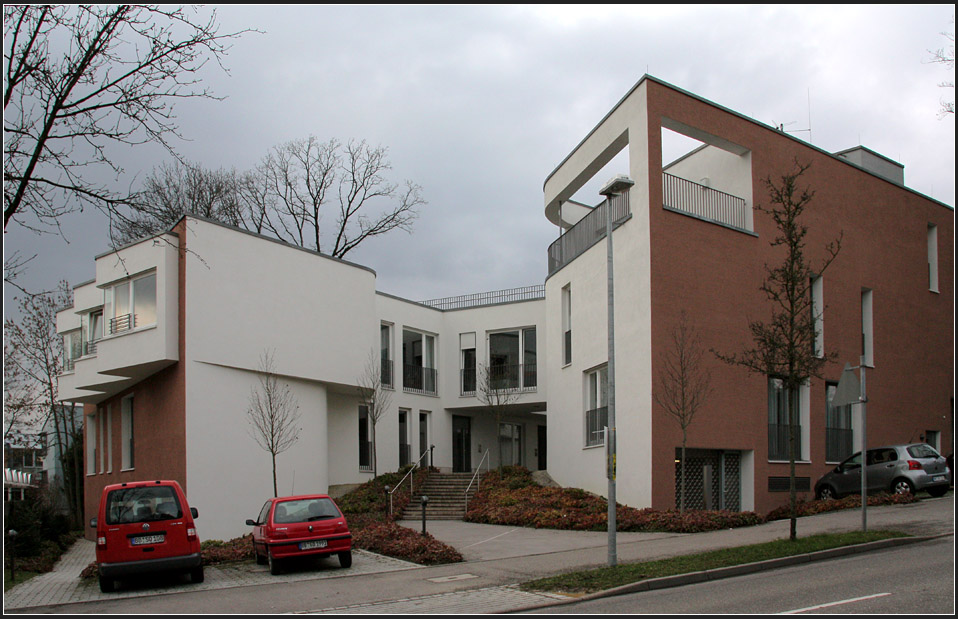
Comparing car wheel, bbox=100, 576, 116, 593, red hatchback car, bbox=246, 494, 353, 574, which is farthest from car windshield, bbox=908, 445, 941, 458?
car wheel, bbox=100, 576, 116, 593

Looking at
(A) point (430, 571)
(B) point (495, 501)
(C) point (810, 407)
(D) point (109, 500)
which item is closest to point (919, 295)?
(C) point (810, 407)

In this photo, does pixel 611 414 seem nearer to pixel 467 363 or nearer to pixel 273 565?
pixel 273 565

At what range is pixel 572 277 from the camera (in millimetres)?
27953

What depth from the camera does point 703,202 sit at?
23.8m

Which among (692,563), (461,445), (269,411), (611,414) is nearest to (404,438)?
(461,445)

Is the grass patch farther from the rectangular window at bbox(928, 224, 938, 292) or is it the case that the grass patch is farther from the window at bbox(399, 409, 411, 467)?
the window at bbox(399, 409, 411, 467)

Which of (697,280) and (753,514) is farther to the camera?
(697,280)

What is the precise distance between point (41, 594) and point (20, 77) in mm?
8507

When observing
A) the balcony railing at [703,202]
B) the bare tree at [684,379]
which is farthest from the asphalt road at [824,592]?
the balcony railing at [703,202]

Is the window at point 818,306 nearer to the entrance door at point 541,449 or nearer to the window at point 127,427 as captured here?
the entrance door at point 541,449

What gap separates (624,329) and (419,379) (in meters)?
14.0

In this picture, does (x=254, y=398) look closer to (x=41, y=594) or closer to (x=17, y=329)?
(x=41, y=594)

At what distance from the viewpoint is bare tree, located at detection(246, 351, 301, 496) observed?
24562mm

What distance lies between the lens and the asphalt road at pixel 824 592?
9.44 meters
